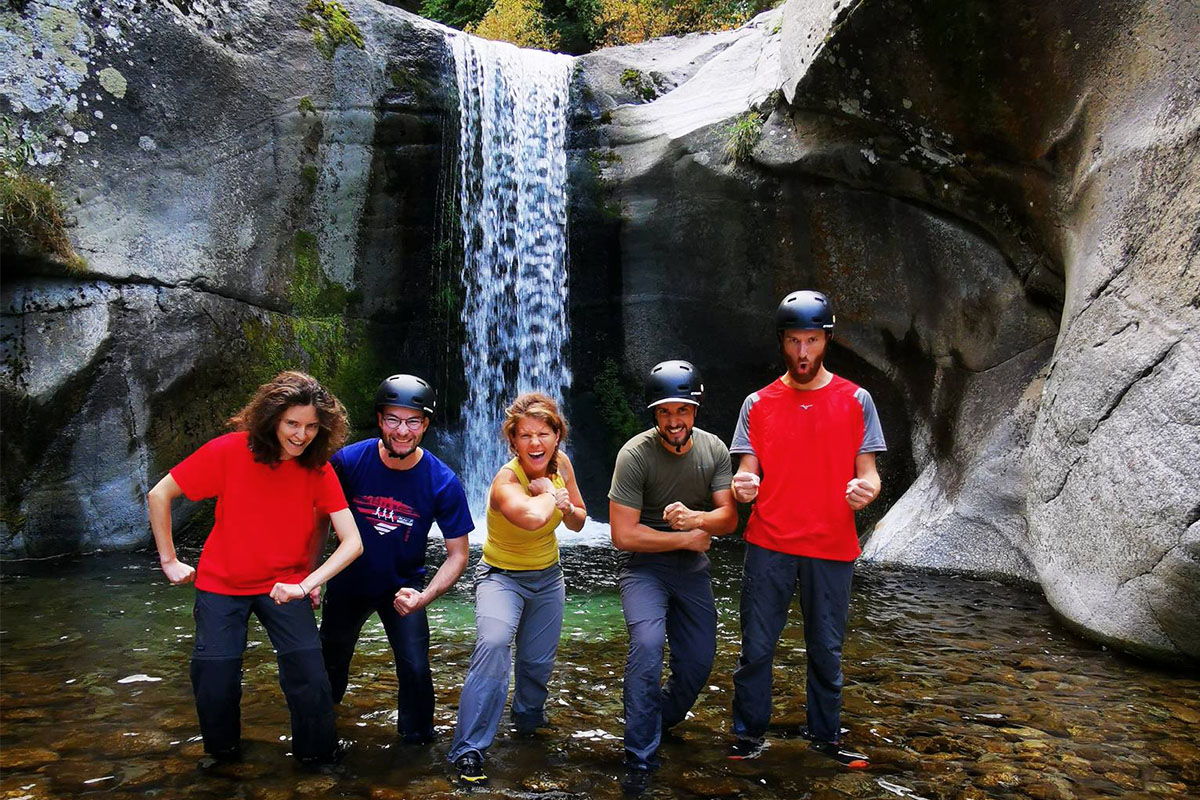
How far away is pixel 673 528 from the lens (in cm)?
405

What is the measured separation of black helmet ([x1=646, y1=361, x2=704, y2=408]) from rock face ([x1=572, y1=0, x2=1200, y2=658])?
3.13 meters

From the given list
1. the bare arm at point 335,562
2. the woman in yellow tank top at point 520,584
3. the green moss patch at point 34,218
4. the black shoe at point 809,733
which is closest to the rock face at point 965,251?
the black shoe at point 809,733

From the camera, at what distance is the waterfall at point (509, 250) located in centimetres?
1190

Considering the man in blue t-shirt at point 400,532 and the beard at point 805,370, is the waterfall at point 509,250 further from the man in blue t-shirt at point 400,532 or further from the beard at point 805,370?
the beard at point 805,370

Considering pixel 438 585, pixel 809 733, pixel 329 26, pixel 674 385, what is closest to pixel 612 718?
pixel 809 733

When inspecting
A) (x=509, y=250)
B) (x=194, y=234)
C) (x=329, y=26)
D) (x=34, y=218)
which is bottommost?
(x=34, y=218)

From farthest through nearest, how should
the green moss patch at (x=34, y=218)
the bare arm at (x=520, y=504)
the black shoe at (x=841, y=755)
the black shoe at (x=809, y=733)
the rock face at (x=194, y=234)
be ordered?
the rock face at (x=194, y=234), the green moss patch at (x=34, y=218), the black shoe at (x=809, y=733), the black shoe at (x=841, y=755), the bare arm at (x=520, y=504)

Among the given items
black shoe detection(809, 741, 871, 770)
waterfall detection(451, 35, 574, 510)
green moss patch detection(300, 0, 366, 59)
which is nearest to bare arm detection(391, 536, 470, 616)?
black shoe detection(809, 741, 871, 770)

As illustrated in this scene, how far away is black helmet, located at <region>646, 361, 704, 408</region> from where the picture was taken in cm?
398

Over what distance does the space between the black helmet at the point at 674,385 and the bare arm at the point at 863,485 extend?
743 millimetres

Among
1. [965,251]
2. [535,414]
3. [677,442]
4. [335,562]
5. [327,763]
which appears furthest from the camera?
[965,251]

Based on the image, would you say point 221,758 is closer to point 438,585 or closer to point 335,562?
point 335,562

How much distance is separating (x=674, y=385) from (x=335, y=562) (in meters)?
1.59

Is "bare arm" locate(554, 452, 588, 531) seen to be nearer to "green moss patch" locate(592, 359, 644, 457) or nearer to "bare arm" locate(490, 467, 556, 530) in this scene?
"bare arm" locate(490, 467, 556, 530)
